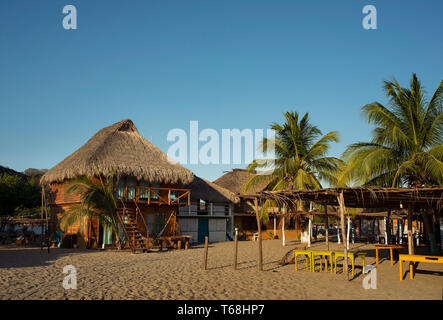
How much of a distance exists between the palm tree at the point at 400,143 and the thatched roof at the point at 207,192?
12470mm

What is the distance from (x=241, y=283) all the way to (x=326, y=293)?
1989mm

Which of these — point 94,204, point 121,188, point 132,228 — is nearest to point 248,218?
point 121,188

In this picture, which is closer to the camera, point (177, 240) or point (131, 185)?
point (177, 240)

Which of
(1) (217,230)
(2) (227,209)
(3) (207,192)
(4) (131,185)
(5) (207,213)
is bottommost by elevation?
(1) (217,230)

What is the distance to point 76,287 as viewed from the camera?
7.84m

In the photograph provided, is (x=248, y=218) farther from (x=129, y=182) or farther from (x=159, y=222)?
(x=129, y=182)

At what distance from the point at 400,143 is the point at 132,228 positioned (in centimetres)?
1198

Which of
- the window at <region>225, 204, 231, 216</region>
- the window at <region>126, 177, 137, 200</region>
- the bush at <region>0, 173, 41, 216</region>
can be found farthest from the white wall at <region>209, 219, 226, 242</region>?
the bush at <region>0, 173, 41, 216</region>

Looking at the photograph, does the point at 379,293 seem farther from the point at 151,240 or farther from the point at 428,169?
the point at 151,240

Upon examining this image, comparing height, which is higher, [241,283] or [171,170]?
[171,170]

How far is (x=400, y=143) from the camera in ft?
44.9

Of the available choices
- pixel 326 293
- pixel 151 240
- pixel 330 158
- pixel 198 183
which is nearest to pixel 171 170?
pixel 151 240

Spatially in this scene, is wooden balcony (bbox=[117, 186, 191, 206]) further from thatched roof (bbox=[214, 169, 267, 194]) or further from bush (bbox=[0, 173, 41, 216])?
thatched roof (bbox=[214, 169, 267, 194])

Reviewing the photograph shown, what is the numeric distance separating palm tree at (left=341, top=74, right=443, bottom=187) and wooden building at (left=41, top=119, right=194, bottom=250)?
910cm
